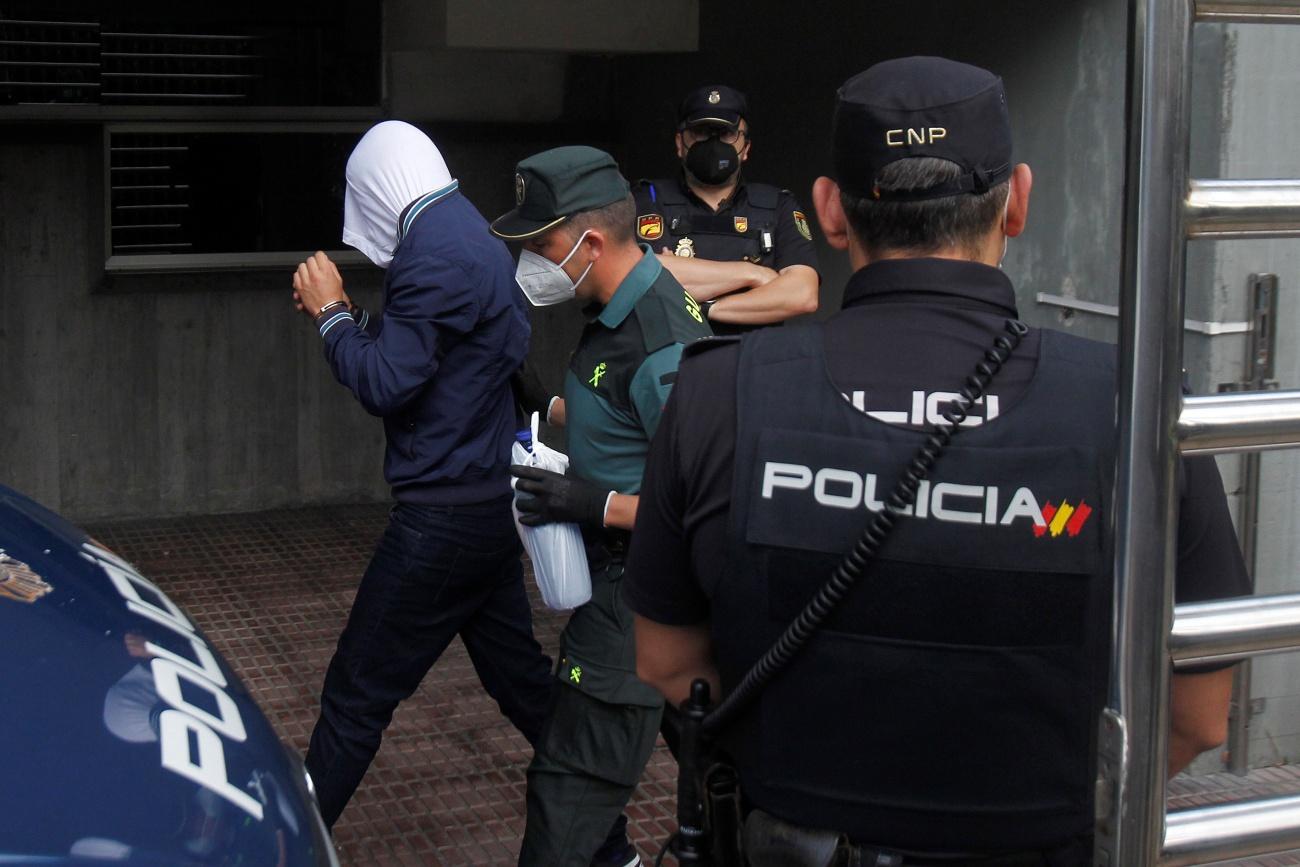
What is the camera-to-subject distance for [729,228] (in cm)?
562

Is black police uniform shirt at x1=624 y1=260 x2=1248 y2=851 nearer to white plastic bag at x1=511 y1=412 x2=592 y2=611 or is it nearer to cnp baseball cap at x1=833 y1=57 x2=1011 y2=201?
cnp baseball cap at x1=833 y1=57 x2=1011 y2=201

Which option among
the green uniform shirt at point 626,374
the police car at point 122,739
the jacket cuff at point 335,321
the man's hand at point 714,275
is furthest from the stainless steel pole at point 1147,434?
the man's hand at point 714,275

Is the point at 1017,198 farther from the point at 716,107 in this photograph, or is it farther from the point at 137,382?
the point at 137,382

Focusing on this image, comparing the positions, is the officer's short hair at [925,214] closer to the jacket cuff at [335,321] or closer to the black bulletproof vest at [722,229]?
the jacket cuff at [335,321]

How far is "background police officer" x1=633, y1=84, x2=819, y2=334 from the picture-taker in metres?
5.45

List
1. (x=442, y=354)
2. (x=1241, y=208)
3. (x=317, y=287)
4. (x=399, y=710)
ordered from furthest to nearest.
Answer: (x=399, y=710)
(x=317, y=287)
(x=442, y=354)
(x=1241, y=208)

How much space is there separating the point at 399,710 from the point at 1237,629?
4.66 m

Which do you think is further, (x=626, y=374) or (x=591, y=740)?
(x=591, y=740)

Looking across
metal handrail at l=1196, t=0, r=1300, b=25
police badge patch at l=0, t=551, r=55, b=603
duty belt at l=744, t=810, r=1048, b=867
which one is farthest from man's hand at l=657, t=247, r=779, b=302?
metal handrail at l=1196, t=0, r=1300, b=25

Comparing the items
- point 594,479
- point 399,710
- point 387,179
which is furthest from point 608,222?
point 399,710

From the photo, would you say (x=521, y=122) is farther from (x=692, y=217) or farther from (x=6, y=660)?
(x=6, y=660)

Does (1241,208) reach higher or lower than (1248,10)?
lower

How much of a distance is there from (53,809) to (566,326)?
6.81m

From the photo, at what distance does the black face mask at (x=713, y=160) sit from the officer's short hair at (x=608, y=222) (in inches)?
70.7
